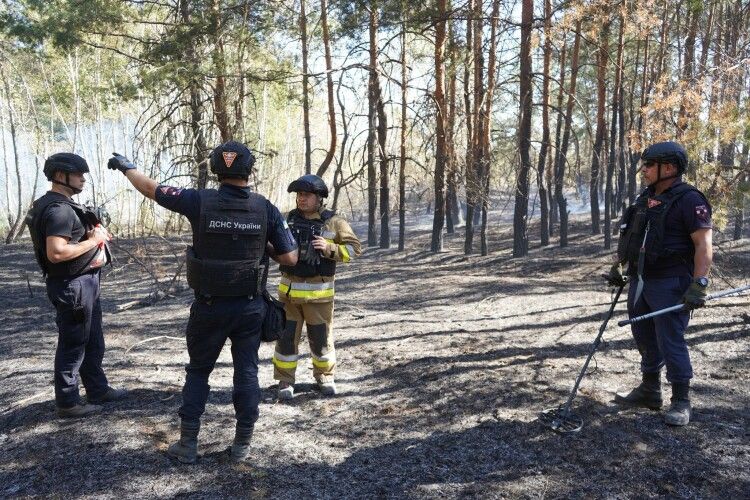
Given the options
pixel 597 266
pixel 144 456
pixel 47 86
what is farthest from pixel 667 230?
pixel 47 86

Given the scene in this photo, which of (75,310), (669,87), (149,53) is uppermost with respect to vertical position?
(149,53)

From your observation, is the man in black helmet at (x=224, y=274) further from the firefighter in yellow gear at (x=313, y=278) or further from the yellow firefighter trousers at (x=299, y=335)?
the yellow firefighter trousers at (x=299, y=335)

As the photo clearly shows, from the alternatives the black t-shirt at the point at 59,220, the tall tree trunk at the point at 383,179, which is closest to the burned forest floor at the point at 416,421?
the black t-shirt at the point at 59,220

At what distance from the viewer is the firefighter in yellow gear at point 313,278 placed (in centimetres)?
457

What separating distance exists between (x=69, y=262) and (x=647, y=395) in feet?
14.5

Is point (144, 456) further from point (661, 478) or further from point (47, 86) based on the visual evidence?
point (47, 86)

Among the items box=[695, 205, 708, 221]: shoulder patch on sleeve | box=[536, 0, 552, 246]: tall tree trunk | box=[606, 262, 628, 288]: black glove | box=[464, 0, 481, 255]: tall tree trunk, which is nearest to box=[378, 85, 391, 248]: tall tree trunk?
box=[464, 0, 481, 255]: tall tree trunk

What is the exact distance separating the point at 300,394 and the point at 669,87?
7.03m

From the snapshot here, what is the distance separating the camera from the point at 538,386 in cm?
494

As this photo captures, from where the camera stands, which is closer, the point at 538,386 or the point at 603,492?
the point at 603,492

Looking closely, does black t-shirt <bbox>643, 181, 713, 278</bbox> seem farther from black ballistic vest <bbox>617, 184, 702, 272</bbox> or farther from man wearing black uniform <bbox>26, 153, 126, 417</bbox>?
man wearing black uniform <bbox>26, 153, 126, 417</bbox>

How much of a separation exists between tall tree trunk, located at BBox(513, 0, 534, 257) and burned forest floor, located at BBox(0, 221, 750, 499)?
5726mm

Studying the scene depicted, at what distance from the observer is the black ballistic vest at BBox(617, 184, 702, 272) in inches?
159

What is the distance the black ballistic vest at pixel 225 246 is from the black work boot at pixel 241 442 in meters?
0.86
